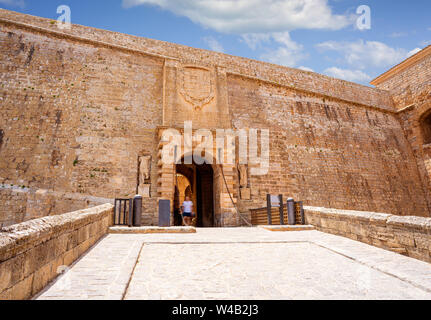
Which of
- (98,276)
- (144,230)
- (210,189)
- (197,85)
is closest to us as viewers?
(98,276)

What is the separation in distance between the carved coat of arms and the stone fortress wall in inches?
1.8

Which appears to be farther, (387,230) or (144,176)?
(144,176)

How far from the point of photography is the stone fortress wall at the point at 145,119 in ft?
29.7

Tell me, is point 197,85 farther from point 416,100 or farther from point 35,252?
point 416,100

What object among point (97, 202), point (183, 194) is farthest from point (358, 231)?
point (183, 194)

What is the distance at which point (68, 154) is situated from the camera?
9.23 m

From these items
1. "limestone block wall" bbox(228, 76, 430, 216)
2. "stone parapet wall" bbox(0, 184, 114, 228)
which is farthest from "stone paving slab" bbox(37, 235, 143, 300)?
"limestone block wall" bbox(228, 76, 430, 216)

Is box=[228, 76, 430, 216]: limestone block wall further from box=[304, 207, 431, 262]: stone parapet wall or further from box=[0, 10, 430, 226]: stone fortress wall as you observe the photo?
box=[304, 207, 431, 262]: stone parapet wall

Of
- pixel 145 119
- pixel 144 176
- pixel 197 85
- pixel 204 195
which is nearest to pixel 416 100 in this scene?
pixel 197 85

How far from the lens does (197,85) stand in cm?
1142

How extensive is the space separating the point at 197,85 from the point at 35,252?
9911 millimetres

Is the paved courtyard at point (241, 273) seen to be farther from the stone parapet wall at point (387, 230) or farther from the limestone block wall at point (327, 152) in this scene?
the limestone block wall at point (327, 152)

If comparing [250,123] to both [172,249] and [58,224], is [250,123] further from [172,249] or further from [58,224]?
[58,224]

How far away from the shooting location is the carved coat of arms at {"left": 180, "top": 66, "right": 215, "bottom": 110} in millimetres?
11078
